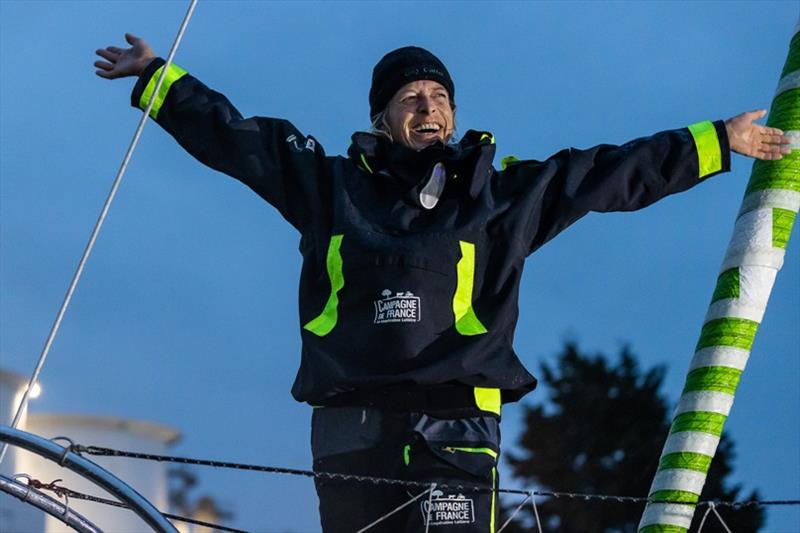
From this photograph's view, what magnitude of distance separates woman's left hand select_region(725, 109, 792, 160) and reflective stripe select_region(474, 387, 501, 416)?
820 millimetres

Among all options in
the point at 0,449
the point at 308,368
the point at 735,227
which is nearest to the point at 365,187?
the point at 308,368

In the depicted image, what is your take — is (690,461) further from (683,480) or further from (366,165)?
(366,165)

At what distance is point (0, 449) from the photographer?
9.57 ft

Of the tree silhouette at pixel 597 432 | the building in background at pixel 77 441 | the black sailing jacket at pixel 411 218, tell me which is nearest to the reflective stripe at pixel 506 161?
the black sailing jacket at pixel 411 218

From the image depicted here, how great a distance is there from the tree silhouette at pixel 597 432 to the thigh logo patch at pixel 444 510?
12893 millimetres

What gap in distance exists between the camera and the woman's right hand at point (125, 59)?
3.31m

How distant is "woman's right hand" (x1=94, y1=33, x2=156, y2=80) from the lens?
3.31 meters

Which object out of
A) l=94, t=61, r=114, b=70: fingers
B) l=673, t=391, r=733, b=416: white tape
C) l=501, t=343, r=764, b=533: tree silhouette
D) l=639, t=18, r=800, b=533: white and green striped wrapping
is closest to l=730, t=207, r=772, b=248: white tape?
l=639, t=18, r=800, b=533: white and green striped wrapping

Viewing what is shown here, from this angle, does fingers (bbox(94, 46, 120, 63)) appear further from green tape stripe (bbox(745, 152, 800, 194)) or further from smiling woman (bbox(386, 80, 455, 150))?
green tape stripe (bbox(745, 152, 800, 194))

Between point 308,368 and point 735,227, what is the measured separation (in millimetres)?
1372

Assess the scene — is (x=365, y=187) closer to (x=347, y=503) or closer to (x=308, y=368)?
(x=308, y=368)

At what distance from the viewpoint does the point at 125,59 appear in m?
3.33

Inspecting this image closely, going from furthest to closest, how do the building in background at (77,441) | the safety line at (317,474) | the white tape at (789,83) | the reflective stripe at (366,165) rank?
the building in background at (77,441), the white tape at (789,83), the reflective stripe at (366,165), the safety line at (317,474)

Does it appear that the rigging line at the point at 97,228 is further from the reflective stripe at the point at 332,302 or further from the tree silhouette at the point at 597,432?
the tree silhouette at the point at 597,432
